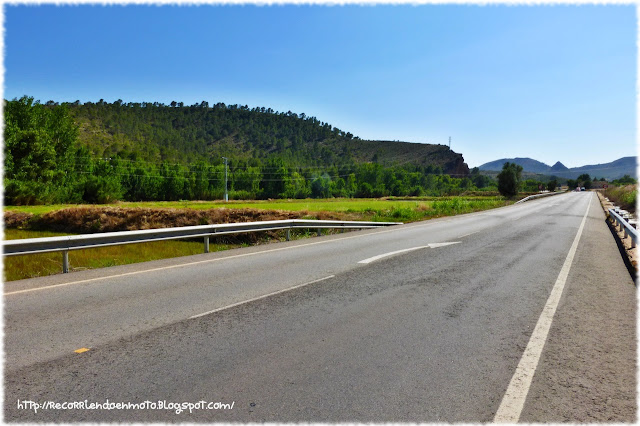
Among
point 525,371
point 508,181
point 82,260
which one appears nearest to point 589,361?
point 525,371

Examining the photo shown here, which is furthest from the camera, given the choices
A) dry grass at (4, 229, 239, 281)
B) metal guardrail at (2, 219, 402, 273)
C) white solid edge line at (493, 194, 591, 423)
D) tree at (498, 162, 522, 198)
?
tree at (498, 162, 522, 198)

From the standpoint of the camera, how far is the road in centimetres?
359

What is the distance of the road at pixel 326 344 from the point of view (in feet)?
11.8

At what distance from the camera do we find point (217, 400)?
11.8 feet

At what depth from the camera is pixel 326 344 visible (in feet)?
16.3

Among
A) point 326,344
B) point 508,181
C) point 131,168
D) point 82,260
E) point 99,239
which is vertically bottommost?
point 82,260

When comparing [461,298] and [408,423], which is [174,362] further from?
[461,298]

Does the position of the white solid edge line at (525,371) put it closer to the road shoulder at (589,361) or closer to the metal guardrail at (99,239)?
the road shoulder at (589,361)

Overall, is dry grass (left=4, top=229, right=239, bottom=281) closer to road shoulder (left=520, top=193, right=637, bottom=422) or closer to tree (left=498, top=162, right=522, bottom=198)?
road shoulder (left=520, top=193, right=637, bottom=422)

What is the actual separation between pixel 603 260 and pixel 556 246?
2844mm

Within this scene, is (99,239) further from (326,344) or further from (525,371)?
(525,371)

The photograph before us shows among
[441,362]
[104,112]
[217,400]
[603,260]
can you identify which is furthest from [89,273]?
[104,112]

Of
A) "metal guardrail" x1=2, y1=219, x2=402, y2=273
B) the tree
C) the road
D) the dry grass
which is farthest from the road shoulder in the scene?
the tree

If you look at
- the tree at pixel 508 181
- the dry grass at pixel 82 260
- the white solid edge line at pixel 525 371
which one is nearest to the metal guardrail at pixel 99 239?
the dry grass at pixel 82 260
